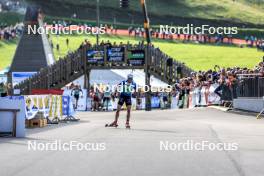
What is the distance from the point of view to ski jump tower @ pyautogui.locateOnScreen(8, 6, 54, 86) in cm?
4781

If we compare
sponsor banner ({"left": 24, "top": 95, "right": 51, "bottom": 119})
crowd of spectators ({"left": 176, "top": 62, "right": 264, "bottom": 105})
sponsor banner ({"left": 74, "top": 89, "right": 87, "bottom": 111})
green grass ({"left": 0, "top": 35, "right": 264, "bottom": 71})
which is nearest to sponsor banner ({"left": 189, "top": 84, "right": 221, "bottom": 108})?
crowd of spectators ({"left": 176, "top": 62, "right": 264, "bottom": 105})

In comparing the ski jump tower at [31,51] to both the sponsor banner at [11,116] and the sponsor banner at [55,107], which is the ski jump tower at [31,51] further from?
the sponsor banner at [11,116]

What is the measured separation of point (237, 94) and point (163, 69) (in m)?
15.5

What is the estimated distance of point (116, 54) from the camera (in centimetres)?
4494

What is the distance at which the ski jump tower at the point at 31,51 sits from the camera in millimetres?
47812

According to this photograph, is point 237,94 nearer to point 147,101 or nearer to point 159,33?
point 147,101

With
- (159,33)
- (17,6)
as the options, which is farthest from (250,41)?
(17,6)

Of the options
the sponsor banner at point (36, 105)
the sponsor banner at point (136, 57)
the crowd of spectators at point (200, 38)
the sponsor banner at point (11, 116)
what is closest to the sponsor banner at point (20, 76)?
the sponsor banner at point (136, 57)

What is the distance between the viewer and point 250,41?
84.9 m

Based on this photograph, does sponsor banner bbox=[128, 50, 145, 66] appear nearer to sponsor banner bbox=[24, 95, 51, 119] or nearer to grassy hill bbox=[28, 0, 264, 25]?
sponsor banner bbox=[24, 95, 51, 119]
